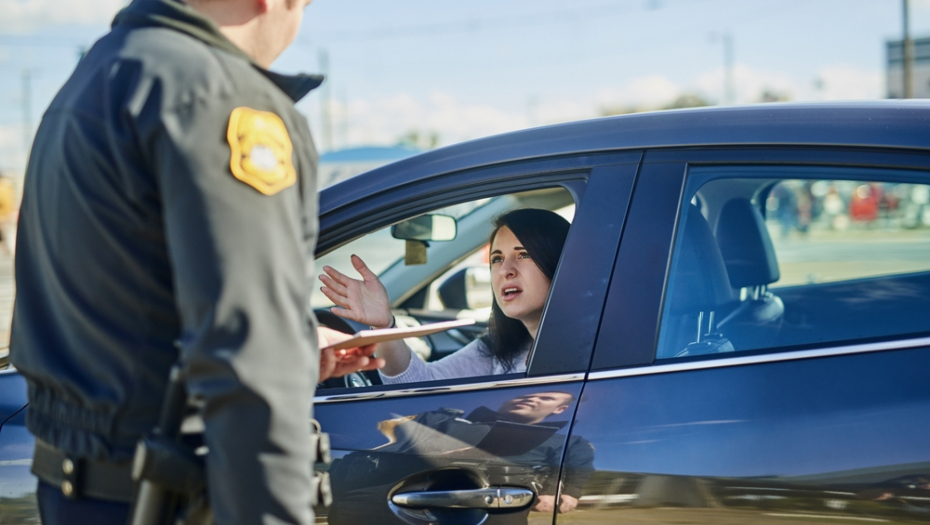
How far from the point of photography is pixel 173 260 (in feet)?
3.36

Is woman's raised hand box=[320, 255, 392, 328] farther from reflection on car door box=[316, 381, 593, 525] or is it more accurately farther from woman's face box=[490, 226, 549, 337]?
reflection on car door box=[316, 381, 593, 525]

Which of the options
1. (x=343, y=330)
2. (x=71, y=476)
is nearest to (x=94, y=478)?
(x=71, y=476)

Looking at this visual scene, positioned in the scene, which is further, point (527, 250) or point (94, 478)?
point (527, 250)

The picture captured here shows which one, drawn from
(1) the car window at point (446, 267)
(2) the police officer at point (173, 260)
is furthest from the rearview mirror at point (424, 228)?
(2) the police officer at point (173, 260)

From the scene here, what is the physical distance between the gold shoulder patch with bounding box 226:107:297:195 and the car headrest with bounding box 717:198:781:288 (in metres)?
1.23

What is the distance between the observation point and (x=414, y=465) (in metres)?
1.60

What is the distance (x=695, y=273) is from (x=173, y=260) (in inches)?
42.3

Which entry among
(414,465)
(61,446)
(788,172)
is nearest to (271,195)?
(61,446)

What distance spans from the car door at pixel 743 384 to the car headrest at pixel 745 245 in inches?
12.7

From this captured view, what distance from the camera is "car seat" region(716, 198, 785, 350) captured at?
1624 mm

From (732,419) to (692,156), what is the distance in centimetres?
52

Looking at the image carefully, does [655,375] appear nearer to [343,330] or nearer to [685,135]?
[685,135]

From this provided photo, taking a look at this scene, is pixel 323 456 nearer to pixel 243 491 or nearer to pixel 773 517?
pixel 243 491

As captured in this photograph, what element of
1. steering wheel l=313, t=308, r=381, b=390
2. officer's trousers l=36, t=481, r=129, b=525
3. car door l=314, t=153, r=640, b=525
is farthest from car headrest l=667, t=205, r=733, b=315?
officer's trousers l=36, t=481, r=129, b=525
